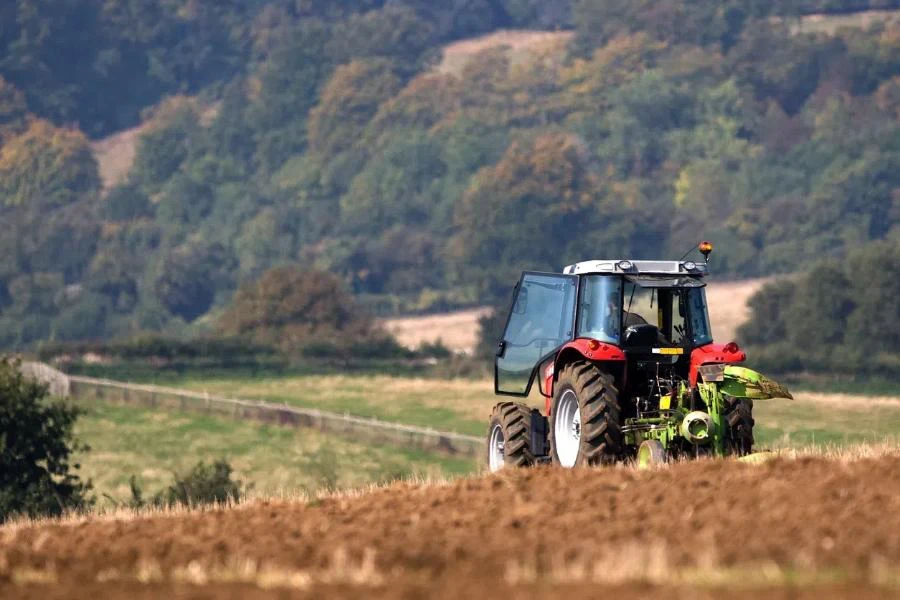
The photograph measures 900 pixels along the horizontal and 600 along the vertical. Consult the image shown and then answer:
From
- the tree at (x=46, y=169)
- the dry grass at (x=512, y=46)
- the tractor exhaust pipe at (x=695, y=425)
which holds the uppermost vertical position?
the dry grass at (x=512, y=46)

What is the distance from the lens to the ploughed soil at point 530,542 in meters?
11.0

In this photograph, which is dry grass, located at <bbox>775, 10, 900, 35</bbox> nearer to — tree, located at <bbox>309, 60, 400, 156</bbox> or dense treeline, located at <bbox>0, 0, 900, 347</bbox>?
dense treeline, located at <bbox>0, 0, 900, 347</bbox>

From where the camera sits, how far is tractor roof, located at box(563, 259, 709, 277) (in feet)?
60.1

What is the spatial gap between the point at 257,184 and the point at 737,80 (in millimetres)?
42019

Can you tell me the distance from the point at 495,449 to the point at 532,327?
1.31m

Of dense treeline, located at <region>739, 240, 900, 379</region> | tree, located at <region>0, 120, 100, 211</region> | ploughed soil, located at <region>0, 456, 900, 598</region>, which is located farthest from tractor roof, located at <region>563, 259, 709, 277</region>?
tree, located at <region>0, 120, 100, 211</region>

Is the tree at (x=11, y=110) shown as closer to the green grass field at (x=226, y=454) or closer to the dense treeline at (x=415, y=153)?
the dense treeline at (x=415, y=153)

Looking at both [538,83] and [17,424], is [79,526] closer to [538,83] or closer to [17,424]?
[17,424]

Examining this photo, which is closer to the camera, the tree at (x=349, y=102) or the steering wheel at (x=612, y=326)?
the steering wheel at (x=612, y=326)

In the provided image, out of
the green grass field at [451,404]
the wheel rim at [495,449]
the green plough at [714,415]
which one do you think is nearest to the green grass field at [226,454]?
the green grass field at [451,404]

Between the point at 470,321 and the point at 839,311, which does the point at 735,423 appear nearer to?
the point at 839,311

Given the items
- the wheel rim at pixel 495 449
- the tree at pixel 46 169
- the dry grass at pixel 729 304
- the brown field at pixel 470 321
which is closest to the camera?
the wheel rim at pixel 495 449

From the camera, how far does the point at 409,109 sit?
170 metres

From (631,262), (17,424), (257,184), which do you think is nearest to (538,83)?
(257,184)
